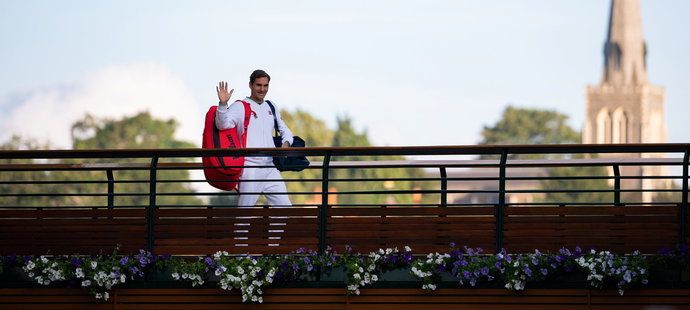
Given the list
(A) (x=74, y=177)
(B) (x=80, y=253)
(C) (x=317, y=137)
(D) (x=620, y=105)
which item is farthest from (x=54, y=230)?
(D) (x=620, y=105)

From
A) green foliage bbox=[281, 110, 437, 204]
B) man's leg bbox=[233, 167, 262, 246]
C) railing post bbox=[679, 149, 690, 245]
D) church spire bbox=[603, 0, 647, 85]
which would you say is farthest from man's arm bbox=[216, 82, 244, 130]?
church spire bbox=[603, 0, 647, 85]

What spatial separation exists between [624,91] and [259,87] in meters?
162

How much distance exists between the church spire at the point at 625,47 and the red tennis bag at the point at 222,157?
6157 inches

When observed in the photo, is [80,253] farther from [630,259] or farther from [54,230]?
[630,259]

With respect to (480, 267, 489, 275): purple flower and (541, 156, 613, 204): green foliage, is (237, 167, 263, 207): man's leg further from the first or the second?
(541, 156, 613, 204): green foliage

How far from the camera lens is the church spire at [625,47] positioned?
17150cm

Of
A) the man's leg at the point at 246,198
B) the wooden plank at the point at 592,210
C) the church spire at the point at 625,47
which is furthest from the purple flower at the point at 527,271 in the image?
the church spire at the point at 625,47

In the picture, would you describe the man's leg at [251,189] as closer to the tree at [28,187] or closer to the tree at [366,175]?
the tree at [28,187]

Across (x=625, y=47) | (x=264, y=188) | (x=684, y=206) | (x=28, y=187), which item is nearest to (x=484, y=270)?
(x=684, y=206)

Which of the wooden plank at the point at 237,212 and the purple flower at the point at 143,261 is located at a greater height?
the wooden plank at the point at 237,212

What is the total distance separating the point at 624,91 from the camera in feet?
578

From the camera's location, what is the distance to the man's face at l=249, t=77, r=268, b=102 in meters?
16.8

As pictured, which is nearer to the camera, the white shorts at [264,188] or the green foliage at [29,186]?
the white shorts at [264,188]

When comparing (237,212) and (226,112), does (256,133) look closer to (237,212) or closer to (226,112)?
(226,112)
